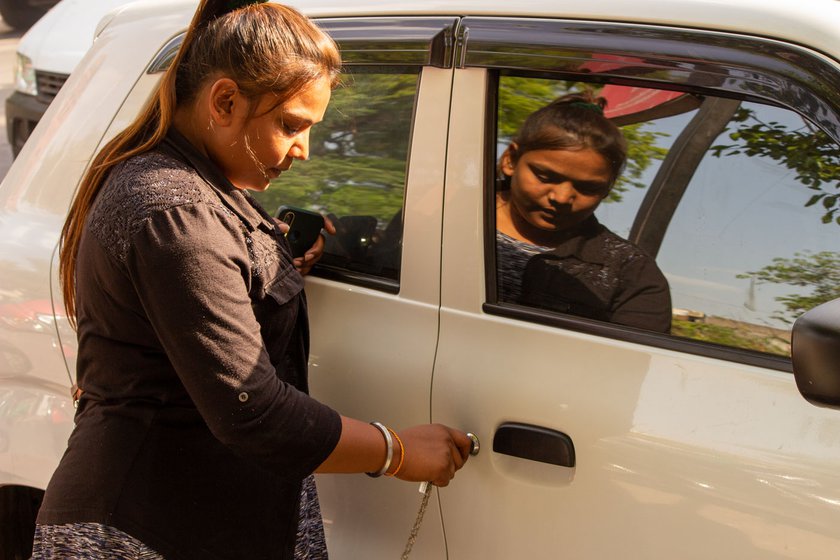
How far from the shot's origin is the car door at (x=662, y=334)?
1662 millimetres

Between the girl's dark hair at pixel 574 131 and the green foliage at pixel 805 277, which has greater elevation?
the girl's dark hair at pixel 574 131

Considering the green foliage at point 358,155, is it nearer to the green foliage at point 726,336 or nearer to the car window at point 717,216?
the car window at point 717,216

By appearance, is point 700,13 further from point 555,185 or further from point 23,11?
point 23,11

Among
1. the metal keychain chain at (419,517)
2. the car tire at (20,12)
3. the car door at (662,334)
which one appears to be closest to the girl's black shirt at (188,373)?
the metal keychain chain at (419,517)


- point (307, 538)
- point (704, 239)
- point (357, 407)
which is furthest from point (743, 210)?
point (307, 538)

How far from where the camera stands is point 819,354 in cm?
145

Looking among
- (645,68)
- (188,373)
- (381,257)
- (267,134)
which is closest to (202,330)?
(188,373)

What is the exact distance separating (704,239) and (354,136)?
2.73 ft

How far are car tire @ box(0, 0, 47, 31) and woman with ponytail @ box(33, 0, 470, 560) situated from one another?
474 inches

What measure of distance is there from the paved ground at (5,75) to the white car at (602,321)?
616cm

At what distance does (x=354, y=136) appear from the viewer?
226 centimetres

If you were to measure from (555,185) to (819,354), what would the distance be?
2.17 feet

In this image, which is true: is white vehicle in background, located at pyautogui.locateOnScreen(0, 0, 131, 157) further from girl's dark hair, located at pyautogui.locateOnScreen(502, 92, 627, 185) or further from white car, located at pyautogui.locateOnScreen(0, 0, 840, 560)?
girl's dark hair, located at pyautogui.locateOnScreen(502, 92, 627, 185)

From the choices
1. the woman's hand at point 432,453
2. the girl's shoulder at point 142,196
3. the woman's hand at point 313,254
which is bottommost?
the woman's hand at point 432,453
